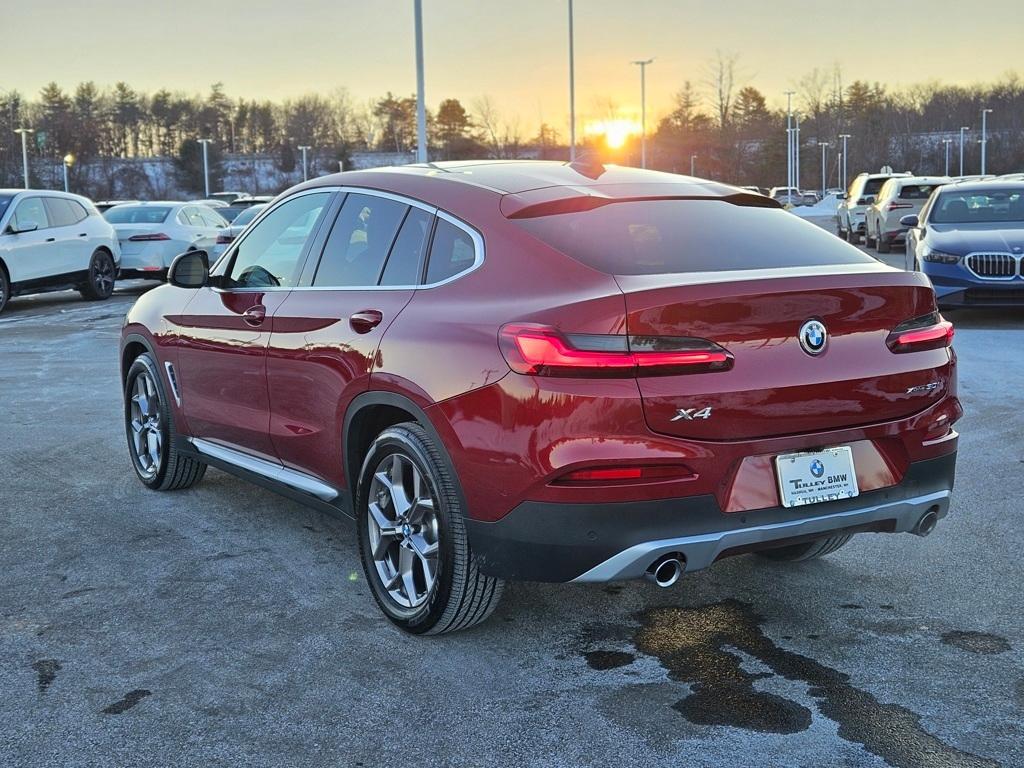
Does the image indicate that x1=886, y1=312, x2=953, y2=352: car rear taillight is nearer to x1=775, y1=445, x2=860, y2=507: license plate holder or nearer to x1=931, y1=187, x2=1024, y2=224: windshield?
x1=775, y1=445, x2=860, y2=507: license plate holder

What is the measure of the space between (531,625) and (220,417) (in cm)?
199

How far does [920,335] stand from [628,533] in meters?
1.24

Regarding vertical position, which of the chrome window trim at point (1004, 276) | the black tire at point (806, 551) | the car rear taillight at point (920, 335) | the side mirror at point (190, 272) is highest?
the side mirror at point (190, 272)

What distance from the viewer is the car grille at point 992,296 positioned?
12.7 meters

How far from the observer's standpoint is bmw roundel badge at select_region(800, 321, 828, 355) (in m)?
3.65

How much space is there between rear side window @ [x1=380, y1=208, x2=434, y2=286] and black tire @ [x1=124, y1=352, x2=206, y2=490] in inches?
82.2

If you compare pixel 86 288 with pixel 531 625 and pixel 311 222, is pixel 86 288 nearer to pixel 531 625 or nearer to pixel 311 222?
pixel 311 222

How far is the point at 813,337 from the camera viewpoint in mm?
3664

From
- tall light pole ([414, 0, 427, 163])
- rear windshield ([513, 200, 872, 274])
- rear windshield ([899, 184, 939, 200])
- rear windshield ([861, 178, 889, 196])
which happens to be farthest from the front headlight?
rear windshield ([861, 178, 889, 196])

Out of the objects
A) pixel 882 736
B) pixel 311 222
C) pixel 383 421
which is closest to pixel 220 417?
pixel 311 222

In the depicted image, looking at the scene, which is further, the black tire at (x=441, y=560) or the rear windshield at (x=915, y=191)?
the rear windshield at (x=915, y=191)

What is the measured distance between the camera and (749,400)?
3535 millimetres

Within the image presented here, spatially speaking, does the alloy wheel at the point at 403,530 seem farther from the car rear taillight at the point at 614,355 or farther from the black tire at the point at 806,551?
the black tire at the point at 806,551

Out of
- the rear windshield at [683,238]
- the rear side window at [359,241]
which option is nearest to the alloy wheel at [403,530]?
the rear side window at [359,241]
